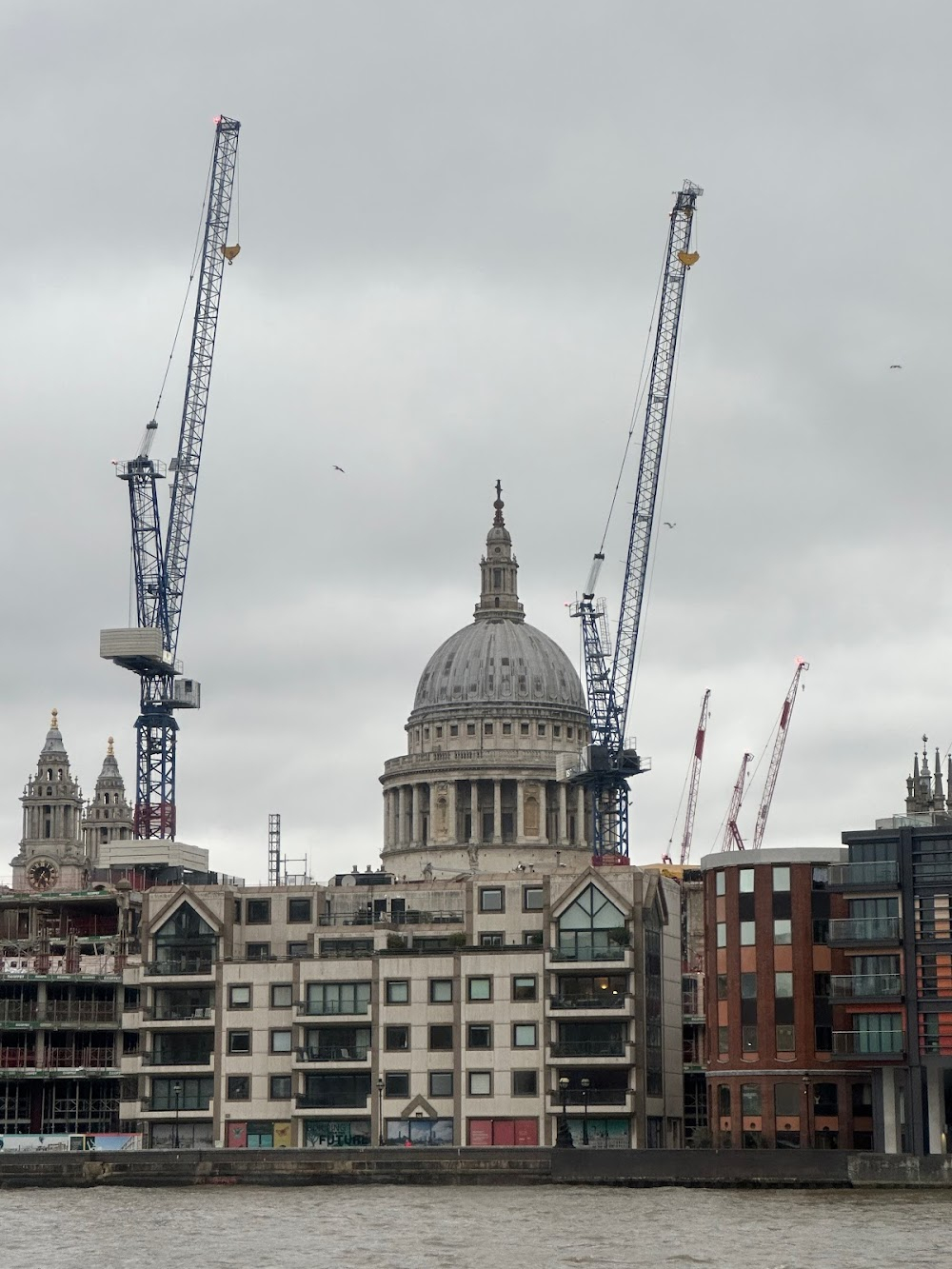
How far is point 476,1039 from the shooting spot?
170250 mm

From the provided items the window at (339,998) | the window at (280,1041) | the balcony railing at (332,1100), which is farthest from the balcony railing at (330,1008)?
the balcony railing at (332,1100)

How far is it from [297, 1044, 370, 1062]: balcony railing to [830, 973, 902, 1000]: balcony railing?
1306 inches

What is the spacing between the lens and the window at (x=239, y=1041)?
17550 cm

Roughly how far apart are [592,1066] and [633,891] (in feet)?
39.9

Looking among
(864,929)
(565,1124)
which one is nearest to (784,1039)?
(864,929)

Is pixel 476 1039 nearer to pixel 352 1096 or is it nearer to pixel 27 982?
pixel 352 1096

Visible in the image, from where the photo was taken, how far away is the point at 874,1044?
153125 millimetres

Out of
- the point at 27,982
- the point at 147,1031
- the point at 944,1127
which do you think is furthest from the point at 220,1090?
the point at 944,1127

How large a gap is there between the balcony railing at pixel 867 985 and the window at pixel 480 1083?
2559 cm

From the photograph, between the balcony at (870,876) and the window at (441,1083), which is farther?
the window at (441,1083)

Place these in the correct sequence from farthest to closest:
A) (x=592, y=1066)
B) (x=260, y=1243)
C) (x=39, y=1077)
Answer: (x=39, y=1077) < (x=592, y=1066) < (x=260, y=1243)

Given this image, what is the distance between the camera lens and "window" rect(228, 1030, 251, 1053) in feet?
576

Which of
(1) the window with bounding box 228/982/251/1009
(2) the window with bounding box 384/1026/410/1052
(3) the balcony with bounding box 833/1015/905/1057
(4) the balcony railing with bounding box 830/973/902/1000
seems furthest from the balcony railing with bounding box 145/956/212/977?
(3) the balcony with bounding box 833/1015/905/1057

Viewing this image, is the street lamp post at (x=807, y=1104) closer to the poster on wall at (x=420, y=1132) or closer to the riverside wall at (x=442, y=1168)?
the riverside wall at (x=442, y=1168)
